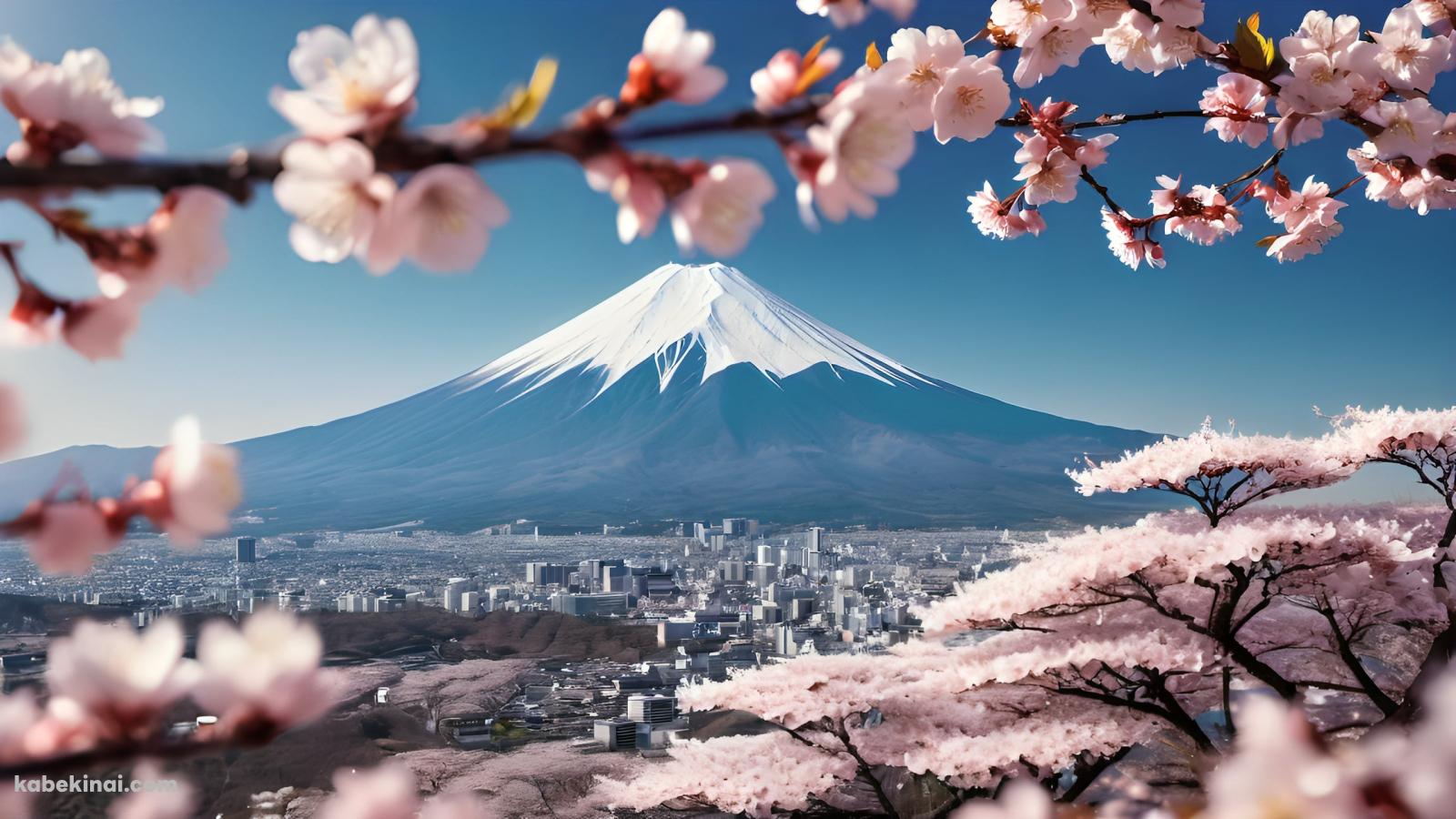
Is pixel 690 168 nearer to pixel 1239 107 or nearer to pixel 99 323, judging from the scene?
pixel 99 323

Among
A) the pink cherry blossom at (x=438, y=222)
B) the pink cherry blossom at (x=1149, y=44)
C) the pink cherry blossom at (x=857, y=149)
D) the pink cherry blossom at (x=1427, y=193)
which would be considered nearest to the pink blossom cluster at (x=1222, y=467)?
the pink cherry blossom at (x=1427, y=193)

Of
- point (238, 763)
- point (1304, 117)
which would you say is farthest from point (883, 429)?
point (1304, 117)

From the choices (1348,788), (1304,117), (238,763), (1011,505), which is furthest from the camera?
(1011,505)

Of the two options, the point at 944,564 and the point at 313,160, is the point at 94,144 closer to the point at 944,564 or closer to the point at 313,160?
the point at 313,160

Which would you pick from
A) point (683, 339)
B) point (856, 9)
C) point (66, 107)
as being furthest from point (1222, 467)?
point (683, 339)

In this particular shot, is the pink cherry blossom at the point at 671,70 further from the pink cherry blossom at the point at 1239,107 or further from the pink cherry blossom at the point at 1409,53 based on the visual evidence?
the pink cherry blossom at the point at 1239,107

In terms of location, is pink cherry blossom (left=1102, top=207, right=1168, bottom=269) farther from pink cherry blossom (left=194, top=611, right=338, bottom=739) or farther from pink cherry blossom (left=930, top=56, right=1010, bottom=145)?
pink cherry blossom (left=194, top=611, right=338, bottom=739)

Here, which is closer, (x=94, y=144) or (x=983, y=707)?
(x=94, y=144)

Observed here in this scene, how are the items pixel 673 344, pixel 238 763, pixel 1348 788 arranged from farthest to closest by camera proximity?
pixel 673 344 < pixel 238 763 < pixel 1348 788

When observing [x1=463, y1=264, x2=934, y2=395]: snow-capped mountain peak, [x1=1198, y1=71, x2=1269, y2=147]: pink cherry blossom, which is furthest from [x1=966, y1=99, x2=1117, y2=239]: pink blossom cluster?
[x1=463, y1=264, x2=934, y2=395]: snow-capped mountain peak
